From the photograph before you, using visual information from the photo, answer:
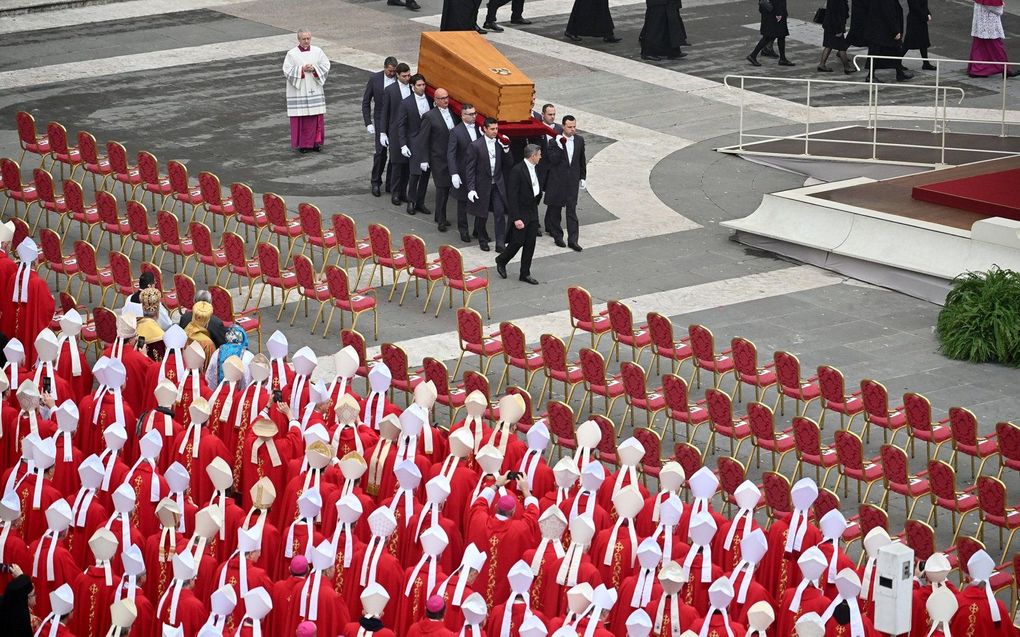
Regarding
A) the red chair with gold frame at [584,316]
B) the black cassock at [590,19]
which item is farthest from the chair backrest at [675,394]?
the black cassock at [590,19]

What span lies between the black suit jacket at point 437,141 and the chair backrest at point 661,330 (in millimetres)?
5158

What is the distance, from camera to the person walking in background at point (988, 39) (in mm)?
27312

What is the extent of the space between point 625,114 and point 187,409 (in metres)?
13.2

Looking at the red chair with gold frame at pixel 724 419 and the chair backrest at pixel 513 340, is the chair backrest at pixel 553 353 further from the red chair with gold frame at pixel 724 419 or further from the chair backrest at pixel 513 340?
the red chair with gold frame at pixel 724 419

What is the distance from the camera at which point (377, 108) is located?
2128 cm

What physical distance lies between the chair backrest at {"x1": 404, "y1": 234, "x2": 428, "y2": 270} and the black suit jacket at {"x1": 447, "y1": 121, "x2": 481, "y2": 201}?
2.21 meters

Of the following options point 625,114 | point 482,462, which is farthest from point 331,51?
point 482,462

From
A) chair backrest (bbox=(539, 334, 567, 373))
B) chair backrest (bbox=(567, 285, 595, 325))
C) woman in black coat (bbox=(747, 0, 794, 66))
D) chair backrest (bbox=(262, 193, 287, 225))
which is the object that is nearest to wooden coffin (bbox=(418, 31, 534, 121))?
chair backrest (bbox=(262, 193, 287, 225))

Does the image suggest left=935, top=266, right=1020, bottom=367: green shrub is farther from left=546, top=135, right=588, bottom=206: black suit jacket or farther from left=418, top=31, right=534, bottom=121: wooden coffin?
left=418, top=31, right=534, bottom=121: wooden coffin

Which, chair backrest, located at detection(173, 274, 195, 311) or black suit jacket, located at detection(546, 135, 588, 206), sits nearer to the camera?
chair backrest, located at detection(173, 274, 195, 311)

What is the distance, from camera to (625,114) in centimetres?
2555

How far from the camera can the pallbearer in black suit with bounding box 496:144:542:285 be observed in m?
18.8

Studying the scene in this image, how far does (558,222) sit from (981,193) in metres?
4.95

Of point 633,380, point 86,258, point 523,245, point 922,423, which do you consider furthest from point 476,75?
point 922,423
